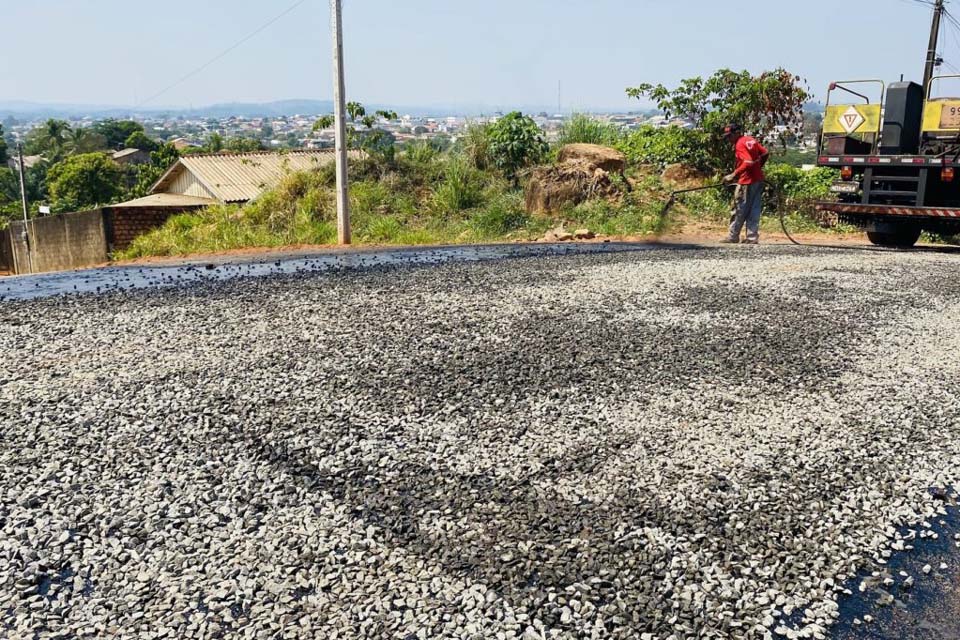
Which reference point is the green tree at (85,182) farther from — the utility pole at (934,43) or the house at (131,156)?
the utility pole at (934,43)

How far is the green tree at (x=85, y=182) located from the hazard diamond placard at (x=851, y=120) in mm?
44433

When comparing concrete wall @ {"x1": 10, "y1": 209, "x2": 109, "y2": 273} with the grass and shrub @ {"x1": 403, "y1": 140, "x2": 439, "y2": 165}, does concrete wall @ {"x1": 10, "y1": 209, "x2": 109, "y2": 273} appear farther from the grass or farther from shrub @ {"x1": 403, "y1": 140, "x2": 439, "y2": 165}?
shrub @ {"x1": 403, "y1": 140, "x2": 439, "y2": 165}

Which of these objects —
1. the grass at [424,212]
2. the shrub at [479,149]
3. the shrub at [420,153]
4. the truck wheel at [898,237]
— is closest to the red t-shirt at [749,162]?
the grass at [424,212]

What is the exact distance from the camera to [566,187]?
15.0m

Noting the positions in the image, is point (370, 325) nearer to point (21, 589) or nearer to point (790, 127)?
point (21, 589)

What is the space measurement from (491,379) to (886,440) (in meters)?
2.36

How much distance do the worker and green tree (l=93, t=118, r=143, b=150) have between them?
297 feet

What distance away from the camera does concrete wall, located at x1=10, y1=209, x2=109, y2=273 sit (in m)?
17.0

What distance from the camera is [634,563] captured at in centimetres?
323

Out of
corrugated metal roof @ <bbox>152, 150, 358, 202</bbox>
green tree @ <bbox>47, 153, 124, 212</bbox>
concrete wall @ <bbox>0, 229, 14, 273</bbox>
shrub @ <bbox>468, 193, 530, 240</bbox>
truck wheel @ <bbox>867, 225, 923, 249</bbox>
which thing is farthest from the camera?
green tree @ <bbox>47, 153, 124, 212</bbox>

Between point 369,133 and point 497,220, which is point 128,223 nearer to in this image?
point 369,133

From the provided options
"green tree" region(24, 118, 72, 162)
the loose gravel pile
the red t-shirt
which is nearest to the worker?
the red t-shirt

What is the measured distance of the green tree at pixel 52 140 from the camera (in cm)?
7031

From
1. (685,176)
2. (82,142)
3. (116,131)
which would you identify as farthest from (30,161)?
(685,176)
